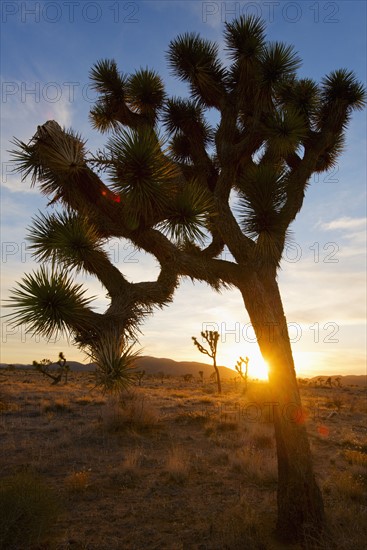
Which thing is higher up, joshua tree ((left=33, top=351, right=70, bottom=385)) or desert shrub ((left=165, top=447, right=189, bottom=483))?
joshua tree ((left=33, top=351, right=70, bottom=385))

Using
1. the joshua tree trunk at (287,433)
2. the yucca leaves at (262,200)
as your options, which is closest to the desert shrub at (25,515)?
the joshua tree trunk at (287,433)

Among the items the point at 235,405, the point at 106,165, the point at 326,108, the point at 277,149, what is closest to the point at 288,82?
the point at 326,108

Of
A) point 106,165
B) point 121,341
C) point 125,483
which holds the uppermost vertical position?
point 106,165

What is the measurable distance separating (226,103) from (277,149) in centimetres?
164

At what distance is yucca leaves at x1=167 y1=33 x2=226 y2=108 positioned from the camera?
7.97 m

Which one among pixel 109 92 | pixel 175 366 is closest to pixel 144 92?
pixel 109 92

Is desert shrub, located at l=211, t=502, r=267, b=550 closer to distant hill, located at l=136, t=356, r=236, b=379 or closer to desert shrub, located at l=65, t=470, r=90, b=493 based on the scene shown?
desert shrub, located at l=65, t=470, r=90, b=493

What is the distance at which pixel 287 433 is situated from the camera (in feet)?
19.0

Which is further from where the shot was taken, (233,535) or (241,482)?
(241,482)

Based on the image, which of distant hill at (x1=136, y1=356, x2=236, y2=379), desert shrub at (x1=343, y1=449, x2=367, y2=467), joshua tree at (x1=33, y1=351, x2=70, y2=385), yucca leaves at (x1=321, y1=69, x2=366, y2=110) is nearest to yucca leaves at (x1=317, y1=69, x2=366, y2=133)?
yucca leaves at (x1=321, y1=69, x2=366, y2=110)

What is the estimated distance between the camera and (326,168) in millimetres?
8906

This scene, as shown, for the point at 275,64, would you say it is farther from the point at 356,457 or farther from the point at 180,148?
the point at 356,457

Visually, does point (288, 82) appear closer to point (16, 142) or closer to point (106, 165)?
point (106, 165)

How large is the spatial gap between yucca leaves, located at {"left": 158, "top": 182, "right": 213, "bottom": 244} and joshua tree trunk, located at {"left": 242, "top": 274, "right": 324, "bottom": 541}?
1.24 metres
